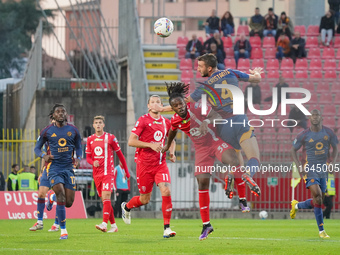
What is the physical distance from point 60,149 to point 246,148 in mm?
3778

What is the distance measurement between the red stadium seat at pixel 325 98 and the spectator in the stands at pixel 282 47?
2.67 m

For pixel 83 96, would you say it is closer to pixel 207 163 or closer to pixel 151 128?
pixel 151 128

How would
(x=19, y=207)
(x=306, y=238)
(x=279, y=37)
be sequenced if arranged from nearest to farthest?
(x=306, y=238), (x=19, y=207), (x=279, y=37)

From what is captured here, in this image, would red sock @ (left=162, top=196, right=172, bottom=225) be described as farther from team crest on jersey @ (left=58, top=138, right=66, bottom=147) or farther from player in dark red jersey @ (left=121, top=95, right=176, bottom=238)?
team crest on jersey @ (left=58, top=138, right=66, bottom=147)

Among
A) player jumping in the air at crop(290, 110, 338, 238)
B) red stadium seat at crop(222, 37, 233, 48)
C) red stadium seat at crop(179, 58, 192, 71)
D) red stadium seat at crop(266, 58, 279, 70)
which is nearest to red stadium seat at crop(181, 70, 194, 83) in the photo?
red stadium seat at crop(179, 58, 192, 71)

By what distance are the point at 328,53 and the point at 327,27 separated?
99 centimetres

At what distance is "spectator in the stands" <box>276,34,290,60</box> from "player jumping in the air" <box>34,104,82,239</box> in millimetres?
16402

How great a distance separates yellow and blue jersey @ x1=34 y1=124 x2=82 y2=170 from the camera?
13.9 m

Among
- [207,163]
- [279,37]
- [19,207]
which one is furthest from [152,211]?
[207,163]

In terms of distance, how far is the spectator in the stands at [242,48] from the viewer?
2892 centimetres

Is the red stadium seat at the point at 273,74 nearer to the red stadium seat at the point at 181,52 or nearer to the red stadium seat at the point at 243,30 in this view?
the red stadium seat at the point at 243,30

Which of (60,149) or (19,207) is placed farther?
(19,207)

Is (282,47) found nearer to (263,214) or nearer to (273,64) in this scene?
(273,64)

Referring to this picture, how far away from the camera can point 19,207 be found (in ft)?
73.6
